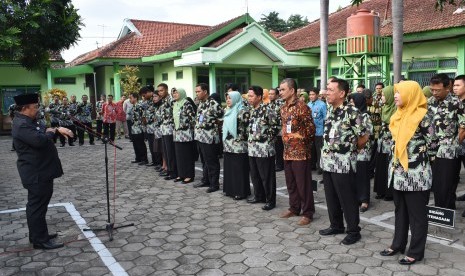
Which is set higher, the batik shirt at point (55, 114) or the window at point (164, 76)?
the window at point (164, 76)

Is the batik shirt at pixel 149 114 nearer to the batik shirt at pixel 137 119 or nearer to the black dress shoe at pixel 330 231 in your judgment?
the batik shirt at pixel 137 119

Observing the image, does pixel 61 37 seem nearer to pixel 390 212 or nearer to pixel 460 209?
pixel 390 212

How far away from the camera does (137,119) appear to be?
1026 centimetres

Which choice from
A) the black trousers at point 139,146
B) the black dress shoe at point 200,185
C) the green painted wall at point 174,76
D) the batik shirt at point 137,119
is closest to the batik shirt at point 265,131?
the black dress shoe at point 200,185

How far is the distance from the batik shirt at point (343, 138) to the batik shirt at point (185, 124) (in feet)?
12.2

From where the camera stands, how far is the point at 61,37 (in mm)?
10680

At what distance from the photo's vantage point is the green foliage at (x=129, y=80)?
18970 millimetres

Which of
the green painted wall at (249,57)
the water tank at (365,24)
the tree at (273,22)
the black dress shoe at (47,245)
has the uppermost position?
the tree at (273,22)

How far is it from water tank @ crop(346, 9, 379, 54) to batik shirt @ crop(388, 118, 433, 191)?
10.1m

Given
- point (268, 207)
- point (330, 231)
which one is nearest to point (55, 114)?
point (268, 207)

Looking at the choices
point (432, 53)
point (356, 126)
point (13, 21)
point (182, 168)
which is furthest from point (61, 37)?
point (432, 53)

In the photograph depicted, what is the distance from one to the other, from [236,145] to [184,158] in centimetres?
171

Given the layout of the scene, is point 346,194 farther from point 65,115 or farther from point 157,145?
point 65,115

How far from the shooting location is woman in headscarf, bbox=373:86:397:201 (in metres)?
6.01
